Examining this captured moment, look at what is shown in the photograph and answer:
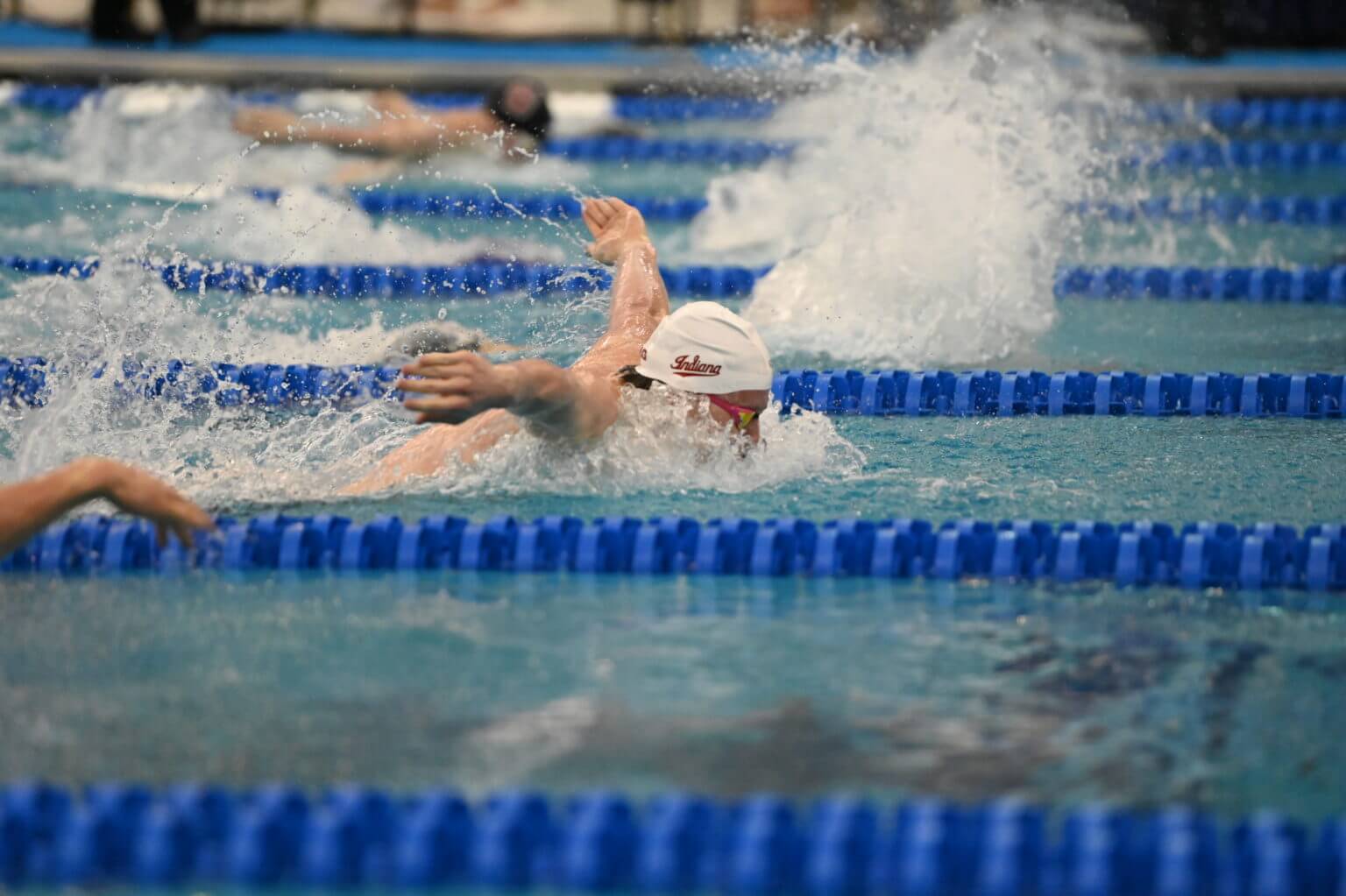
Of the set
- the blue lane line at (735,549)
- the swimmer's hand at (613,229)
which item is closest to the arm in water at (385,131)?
→ the swimmer's hand at (613,229)

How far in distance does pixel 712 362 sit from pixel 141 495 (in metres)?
1.21

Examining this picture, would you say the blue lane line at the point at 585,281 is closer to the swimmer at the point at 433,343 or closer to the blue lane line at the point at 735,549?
the swimmer at the point at 433,343

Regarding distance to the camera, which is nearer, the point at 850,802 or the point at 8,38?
the point at 850,802

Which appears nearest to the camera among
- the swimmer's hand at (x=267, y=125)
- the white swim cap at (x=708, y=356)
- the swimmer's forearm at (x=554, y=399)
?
the swimmer's forearm at (x=554, y=399)

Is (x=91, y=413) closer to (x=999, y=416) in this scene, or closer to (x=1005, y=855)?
(x=999, y=416)

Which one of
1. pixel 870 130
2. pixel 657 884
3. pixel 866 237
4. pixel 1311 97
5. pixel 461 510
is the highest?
pixel 1311 97

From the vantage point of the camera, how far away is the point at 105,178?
25.3 feet

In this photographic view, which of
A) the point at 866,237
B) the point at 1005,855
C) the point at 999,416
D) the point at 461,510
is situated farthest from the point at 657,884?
the point at 866,237

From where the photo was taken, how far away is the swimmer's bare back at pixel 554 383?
3033mm

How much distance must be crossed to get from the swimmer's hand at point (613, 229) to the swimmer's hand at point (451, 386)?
53.4 inches

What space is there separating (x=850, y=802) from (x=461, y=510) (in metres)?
1.72

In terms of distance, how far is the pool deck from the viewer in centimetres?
952

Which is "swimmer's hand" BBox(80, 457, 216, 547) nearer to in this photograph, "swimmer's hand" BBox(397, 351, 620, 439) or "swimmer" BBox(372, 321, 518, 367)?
"swimmer's hand" BBox(397, 351, 620, 439)

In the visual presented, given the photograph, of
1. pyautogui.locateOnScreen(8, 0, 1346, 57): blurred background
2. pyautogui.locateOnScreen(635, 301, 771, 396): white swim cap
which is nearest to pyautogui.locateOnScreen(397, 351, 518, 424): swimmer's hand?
pyautogui.locateOnScreen(635, 301, 771, 396): white swim cap
